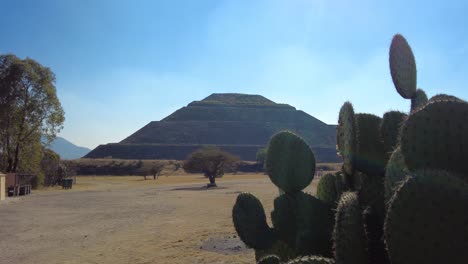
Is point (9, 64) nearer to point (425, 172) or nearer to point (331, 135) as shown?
point (425, 172)

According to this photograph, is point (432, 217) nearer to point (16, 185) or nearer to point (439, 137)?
point (439, 137)

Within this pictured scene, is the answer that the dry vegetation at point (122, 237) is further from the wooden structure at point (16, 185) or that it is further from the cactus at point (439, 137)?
the wooden structure at point (16, 185)

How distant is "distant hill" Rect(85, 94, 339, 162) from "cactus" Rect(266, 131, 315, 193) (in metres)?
136

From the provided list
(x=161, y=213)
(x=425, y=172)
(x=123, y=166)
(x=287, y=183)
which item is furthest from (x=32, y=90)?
(x=123, y=166)

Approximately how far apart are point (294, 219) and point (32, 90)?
4339 centimetres

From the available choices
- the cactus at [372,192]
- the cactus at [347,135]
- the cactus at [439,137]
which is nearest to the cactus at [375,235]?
the cactus at [372,192]

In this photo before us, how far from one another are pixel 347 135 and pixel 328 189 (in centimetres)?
135

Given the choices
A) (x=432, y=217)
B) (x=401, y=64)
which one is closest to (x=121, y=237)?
(x=401, y=64)

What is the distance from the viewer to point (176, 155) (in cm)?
14375

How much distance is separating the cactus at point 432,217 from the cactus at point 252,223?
364 cm

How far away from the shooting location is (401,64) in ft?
17.2

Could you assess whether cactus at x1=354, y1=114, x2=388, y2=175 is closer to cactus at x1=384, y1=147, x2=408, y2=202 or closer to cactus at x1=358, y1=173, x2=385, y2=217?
cactus at x1=358, y1=173, x2=385, y2=217

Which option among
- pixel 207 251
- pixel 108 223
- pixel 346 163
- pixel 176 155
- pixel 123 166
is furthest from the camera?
pixel 176 155

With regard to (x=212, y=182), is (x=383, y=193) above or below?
above
